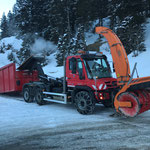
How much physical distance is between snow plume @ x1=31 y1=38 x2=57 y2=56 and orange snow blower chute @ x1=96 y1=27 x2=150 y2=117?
31540mm

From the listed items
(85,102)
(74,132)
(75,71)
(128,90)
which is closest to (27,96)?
(75,71)

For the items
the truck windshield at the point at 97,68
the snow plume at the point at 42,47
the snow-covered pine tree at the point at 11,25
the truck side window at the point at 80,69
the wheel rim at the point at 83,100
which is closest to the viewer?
the wheel rim at the point at 83,100

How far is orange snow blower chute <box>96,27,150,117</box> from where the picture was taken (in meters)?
5.71

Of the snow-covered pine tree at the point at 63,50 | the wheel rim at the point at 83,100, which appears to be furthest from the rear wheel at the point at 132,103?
the snow-covered pine tree at the point at 63,50

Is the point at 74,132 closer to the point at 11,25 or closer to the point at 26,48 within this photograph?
the point at 26,48

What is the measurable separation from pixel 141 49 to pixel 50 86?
15.8 meters

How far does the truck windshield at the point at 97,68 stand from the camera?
286 inches

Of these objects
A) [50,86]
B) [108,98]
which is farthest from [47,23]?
[108,98]

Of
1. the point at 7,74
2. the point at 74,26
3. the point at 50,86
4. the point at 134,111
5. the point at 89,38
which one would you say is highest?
the point at 74,26

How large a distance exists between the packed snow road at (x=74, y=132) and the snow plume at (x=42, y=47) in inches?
1240

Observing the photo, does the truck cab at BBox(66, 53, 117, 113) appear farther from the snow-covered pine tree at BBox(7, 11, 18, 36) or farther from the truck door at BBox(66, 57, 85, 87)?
the snow-covered pine tree at BBox(7, 11, 18, 36)

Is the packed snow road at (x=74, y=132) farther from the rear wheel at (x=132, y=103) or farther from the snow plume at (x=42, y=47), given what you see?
the snow plume at (x=42, y=47)

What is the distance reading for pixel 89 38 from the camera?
1417 inches

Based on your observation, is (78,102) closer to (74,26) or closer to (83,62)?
(83,62)
